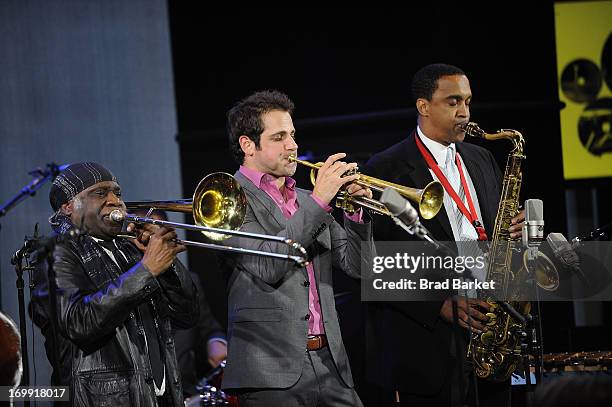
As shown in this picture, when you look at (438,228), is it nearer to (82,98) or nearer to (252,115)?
(252,115)

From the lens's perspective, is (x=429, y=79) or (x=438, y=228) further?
(x=429, y=79)

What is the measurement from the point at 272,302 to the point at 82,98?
3.41 metres

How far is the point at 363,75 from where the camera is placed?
6.56 meters

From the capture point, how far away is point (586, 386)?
8.32ft

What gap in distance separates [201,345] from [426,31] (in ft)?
9.15

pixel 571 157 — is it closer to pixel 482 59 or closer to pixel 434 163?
pixel 482 59

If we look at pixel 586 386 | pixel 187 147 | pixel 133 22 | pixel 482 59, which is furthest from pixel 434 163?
pixel 133 22

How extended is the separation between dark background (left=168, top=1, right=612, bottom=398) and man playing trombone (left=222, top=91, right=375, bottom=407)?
2.05 meters

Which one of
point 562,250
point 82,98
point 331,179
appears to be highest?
point 82,98

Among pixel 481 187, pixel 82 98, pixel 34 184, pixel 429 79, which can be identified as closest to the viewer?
pixel 481 187

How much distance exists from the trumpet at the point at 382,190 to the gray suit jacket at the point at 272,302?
0.17 metres

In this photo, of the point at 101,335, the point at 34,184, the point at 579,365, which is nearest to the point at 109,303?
the point at 101,335

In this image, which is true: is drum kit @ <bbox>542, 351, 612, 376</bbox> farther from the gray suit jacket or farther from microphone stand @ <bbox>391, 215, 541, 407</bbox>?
the gray suit jacket

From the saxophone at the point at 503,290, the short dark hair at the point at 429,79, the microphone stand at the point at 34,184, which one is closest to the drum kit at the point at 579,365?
the saxophone at the point at 503,290
